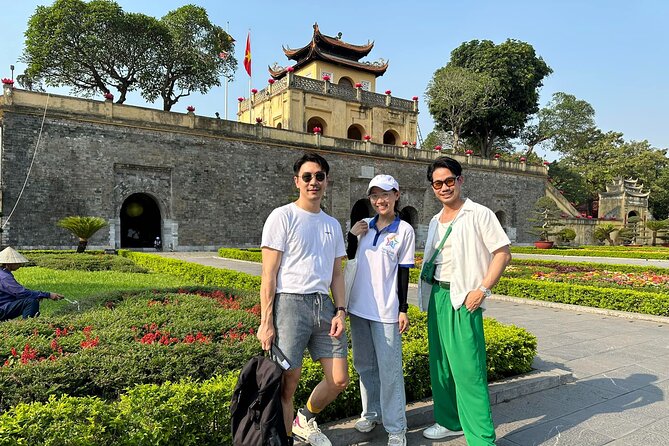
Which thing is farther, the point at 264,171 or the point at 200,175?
the point at 264,171

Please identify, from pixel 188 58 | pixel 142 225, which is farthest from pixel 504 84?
pixel 142 225

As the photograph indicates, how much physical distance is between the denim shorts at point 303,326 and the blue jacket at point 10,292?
3928 millimetres

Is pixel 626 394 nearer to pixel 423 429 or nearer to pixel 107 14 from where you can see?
pixel 423 429

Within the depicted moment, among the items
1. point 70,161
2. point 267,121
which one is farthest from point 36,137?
point 267,121

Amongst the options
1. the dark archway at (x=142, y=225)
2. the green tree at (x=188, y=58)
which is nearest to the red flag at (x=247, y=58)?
the green tree at (x=188, y=58)

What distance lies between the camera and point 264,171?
23.7 metres

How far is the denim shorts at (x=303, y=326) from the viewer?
2.69 metres

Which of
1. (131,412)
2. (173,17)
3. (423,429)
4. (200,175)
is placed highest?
(173,17)

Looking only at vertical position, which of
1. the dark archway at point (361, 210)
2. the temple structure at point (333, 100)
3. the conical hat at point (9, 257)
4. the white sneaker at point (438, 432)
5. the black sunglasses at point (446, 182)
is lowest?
the white sneaker at point (438, 432)

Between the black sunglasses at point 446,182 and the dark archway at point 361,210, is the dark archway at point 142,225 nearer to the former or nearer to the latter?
the dark archway at point 361,210

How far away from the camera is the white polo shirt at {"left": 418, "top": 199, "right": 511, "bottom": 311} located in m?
3.00

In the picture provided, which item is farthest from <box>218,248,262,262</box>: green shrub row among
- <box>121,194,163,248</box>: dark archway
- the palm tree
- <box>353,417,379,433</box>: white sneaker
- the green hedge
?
<box>353,417,379,433</box>: white sneaker

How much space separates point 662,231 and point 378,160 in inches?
778

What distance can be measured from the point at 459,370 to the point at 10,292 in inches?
199
